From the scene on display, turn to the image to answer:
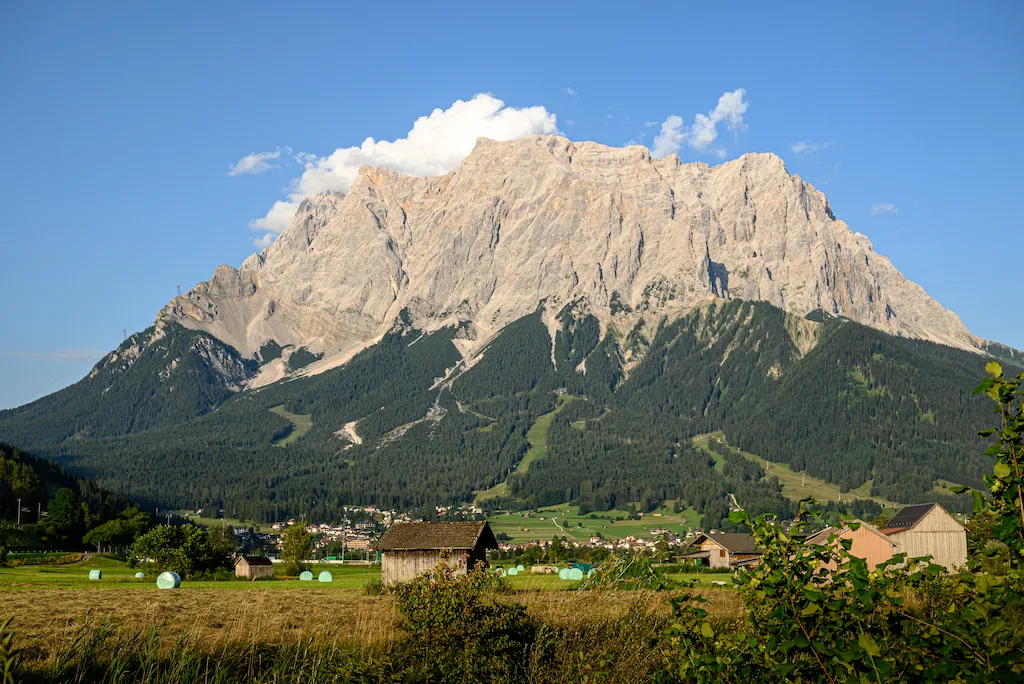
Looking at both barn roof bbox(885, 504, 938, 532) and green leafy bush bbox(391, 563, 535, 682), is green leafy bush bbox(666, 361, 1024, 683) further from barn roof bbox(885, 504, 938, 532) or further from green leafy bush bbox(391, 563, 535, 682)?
barn roof bbox(885, 504, 938, 532)

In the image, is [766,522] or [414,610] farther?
[414,610]

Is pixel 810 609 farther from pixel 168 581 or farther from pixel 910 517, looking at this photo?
pixel 910 517

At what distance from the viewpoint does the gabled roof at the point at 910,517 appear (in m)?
73.8

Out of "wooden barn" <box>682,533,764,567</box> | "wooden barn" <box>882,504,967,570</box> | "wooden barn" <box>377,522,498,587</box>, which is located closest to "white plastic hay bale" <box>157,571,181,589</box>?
"wooden barn" <box>377,522,498,587</box>

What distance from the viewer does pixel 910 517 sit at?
75.6m

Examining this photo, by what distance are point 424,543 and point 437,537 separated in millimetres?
1107

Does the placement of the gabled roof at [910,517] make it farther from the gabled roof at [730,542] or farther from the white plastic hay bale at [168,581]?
the white plastic hay bale at [168,581]

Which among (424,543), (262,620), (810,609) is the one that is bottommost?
(424,543)

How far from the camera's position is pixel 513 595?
54.9 feet

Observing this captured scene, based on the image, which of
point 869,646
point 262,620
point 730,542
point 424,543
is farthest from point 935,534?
point 869,646

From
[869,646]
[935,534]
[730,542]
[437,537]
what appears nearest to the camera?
[869,646]

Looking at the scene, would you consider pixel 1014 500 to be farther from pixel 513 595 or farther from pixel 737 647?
pixel 513 595

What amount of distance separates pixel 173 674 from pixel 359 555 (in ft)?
538

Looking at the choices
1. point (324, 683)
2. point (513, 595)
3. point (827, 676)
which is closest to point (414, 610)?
point (513, 595)
